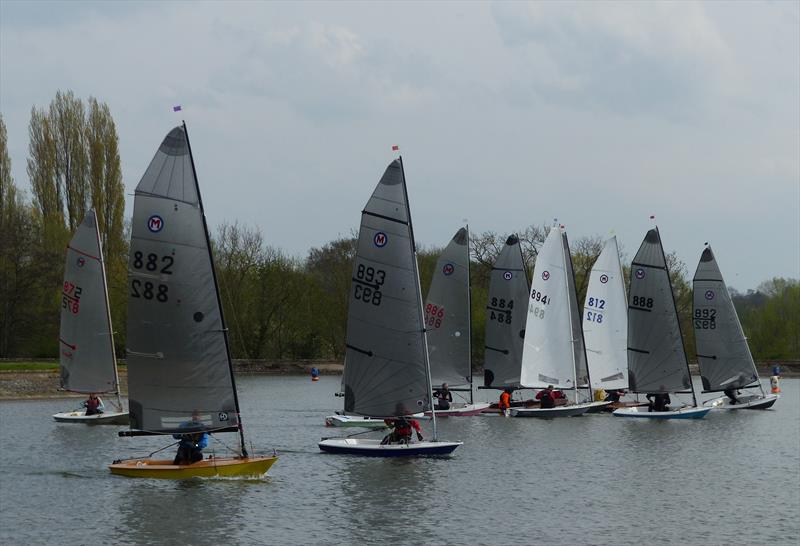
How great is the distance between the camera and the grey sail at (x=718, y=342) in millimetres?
52500

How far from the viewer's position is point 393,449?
3219cm

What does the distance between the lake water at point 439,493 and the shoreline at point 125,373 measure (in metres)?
15.1

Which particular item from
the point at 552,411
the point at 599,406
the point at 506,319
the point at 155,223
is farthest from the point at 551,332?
the point at 155,223

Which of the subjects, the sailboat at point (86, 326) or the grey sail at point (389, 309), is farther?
the sailboat at point (86, 326)

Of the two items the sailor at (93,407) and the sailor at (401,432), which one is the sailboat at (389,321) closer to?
the sailor at (401,432)

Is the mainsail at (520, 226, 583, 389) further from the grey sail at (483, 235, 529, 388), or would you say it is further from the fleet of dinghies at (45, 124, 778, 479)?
the grey sail at (483, 235, 529, 388)

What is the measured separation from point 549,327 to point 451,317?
4.27 metres

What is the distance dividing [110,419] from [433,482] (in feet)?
60.8

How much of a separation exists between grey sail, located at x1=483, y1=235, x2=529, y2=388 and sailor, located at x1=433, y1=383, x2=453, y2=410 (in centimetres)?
326

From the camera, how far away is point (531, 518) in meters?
25.8

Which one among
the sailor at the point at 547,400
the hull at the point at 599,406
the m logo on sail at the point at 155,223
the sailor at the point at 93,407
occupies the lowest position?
the hull at the point at 599,406

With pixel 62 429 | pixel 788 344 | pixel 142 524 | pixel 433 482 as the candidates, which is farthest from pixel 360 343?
pixel 788 344

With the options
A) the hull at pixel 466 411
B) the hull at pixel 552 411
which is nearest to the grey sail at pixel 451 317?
the hull at pixel 466 411

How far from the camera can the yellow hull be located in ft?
90.5
